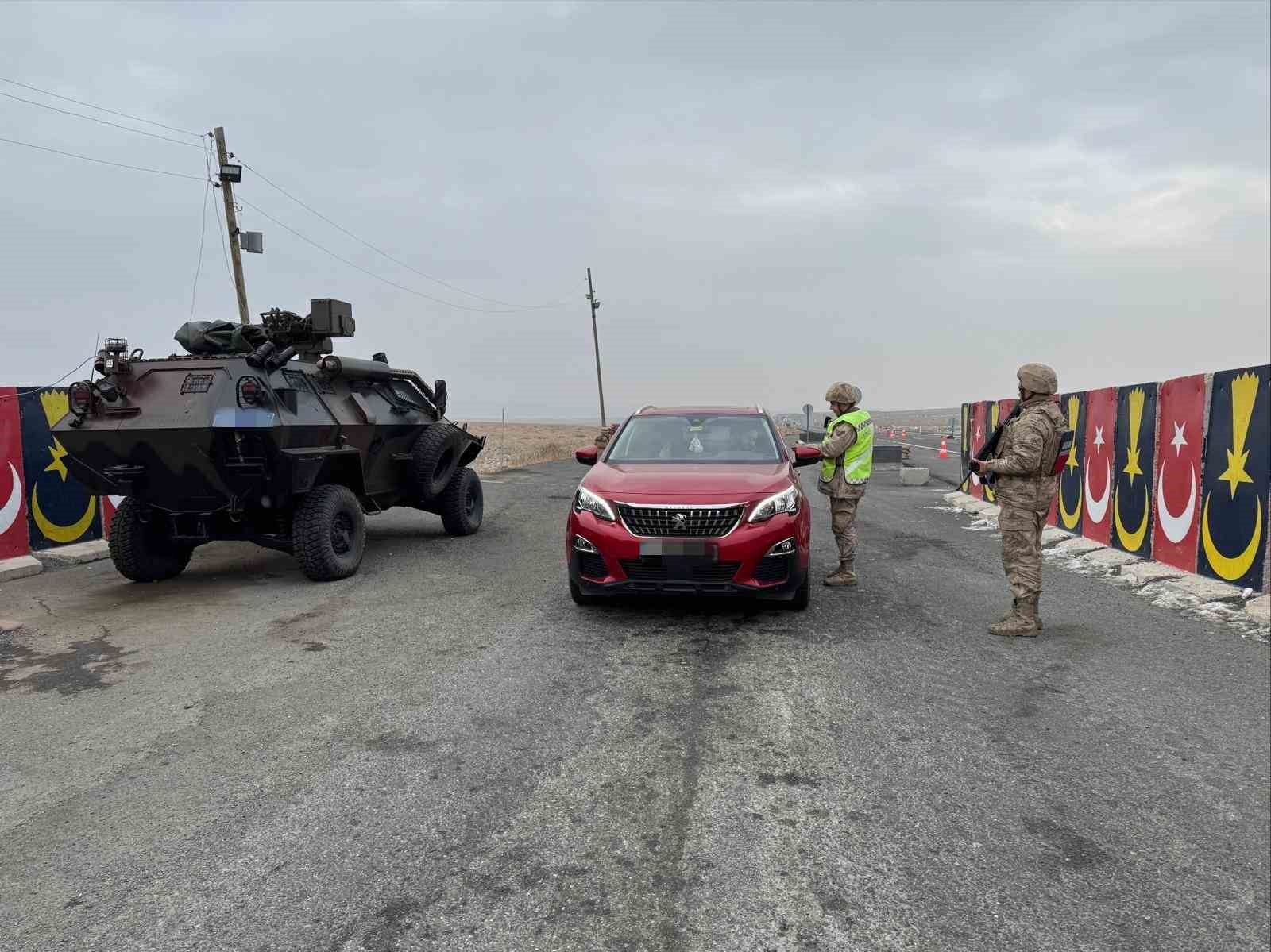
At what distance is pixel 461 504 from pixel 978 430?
10.3 metres

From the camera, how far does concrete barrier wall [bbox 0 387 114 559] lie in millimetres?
8492

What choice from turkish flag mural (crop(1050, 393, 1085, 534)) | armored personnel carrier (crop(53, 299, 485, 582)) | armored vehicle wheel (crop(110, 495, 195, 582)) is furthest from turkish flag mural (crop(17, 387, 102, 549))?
turkish flag mural (crop(1050, 393, 1085, 534))

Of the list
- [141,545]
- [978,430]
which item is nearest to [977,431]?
[978,430]

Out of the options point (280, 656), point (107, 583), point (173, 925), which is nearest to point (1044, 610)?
point (280, 656)

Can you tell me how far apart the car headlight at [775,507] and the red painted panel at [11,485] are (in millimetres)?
7643

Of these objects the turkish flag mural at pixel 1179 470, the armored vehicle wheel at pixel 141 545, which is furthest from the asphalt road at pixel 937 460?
the armored vehicle wheel at pixel 141 545

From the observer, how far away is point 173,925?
249 centimetres

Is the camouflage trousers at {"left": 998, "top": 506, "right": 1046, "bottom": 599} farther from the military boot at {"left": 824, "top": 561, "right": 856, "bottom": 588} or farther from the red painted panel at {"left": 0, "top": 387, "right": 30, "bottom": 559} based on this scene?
the red painted panel at {"left": 0, "top": 387, "right": 30, "bottom": 559}

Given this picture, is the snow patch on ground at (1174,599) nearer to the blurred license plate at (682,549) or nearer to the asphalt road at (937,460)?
the blurred license plate at (682,549)

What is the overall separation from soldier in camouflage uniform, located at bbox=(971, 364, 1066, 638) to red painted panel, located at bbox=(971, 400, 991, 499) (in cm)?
902

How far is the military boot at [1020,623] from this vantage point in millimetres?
5758

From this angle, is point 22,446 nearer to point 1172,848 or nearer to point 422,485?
point 422,485

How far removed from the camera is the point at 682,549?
5.57 metres

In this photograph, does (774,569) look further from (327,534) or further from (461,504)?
(461,504)
